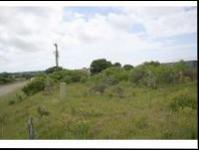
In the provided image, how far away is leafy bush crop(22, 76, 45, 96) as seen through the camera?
772 centimetres

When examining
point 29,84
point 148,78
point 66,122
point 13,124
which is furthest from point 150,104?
point 29,84

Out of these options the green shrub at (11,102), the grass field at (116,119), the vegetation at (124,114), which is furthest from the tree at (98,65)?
the grass field at (116,119)

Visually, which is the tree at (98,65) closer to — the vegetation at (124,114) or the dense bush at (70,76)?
the dense bush at (70,76)

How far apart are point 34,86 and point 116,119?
4.69 meters

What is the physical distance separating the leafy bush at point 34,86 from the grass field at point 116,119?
2.69 m

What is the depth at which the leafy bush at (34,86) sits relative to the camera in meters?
7.72

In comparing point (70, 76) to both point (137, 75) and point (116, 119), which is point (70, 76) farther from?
point (116, 119)

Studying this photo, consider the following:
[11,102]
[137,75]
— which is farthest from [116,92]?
[11,102]

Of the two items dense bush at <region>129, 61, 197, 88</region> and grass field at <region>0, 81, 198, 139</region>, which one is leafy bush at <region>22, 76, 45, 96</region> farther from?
grass field at <region>0, 81, 198, 139</region>

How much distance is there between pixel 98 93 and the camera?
5715mm

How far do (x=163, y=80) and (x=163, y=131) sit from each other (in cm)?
352

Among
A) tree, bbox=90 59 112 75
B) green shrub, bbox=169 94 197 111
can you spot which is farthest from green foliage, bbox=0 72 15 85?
tree, bbox=90 59 112 75

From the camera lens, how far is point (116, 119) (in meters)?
3.47

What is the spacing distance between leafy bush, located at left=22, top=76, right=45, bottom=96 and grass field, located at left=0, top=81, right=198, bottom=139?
8.84 feet
